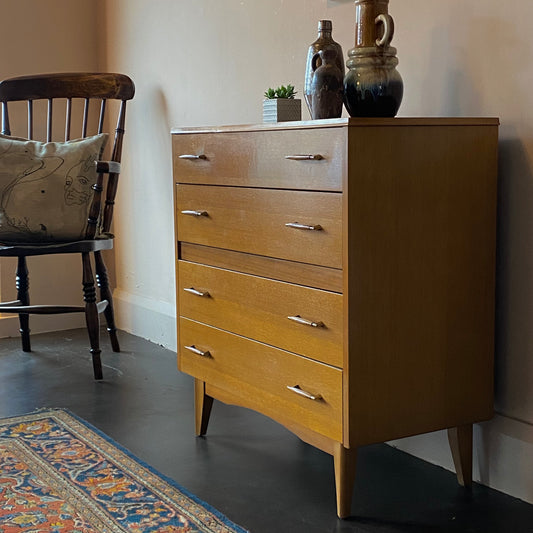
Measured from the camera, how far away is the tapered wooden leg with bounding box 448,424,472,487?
6.24 ft

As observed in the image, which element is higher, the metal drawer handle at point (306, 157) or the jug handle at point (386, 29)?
the jug handle at point (386, 29)

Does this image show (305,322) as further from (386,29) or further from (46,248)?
(46,248)

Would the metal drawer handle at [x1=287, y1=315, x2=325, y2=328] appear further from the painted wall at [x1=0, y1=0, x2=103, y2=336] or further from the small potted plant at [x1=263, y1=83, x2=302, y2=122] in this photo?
the painted wall at [x1=0, y1=0, x2=103, y2=336]

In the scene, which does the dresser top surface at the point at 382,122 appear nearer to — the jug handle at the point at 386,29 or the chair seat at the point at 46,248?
the jug handle at the point at 386,29

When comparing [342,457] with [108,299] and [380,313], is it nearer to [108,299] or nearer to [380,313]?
[380,313]

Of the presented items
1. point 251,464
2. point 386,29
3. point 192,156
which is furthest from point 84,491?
point 386,29

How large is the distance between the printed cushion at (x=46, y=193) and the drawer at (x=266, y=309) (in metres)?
0.77

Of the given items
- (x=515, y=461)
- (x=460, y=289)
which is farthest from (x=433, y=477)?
(x=460, y=289)

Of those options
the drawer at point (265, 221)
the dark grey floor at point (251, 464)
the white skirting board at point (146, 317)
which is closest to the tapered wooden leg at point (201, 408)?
the dark grey floor at point (251, 464)

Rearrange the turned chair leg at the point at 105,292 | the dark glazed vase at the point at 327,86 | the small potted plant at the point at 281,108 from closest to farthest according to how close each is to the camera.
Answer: the dark glazed vase at the point at 327,86 < the small potted plant at the point at 281,108 < the turned chair leg at the point at 105,292

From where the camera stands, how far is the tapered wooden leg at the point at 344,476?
176cm

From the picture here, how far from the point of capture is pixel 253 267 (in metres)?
1.95

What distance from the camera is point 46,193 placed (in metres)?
2.85

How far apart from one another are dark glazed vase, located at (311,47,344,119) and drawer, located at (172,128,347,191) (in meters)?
0.15
